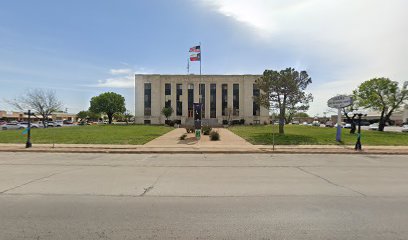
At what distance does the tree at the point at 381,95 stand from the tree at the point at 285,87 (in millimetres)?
14967

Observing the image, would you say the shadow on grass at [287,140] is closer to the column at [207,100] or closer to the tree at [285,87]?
the tree at [285,87]

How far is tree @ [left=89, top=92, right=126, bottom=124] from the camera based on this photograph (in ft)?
274

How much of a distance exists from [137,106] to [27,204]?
62.9 metres

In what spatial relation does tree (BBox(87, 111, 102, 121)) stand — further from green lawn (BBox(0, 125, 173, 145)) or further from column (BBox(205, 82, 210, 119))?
green lawn (BBox(0, 125, 173, 145))

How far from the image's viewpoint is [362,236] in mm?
3748

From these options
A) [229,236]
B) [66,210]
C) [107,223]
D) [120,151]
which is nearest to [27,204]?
[66,210]

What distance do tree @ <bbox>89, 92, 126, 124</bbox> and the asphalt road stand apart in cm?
7984

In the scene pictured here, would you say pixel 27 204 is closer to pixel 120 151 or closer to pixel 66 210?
pixel 66 210

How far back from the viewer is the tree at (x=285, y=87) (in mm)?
25984

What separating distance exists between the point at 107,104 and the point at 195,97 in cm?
3548

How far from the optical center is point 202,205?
5145 mm

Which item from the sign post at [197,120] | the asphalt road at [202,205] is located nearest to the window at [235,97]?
the sign post at [197,120]

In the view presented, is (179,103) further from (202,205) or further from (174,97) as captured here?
(202,205)

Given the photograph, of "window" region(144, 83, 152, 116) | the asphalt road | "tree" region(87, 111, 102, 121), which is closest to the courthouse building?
"window" region(144, 83, 152, 116)
